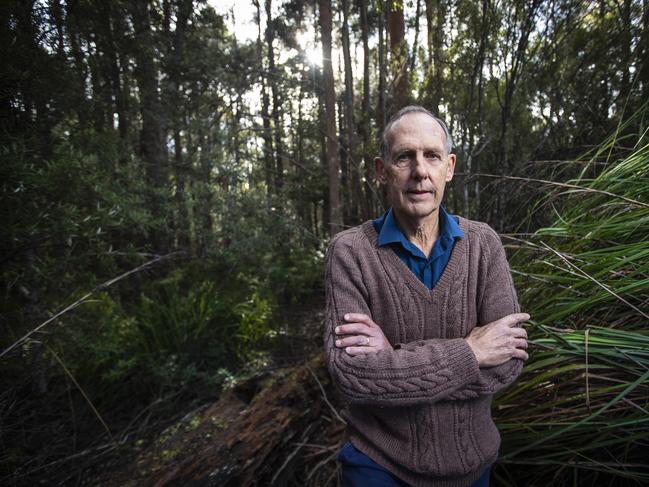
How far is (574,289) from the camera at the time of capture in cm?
152

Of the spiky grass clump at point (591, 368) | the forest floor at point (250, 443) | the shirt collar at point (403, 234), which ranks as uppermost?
the shirt collar at point (403, 234)

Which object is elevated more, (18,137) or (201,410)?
(18,137)

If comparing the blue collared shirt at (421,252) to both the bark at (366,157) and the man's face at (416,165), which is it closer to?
the man's face at (416,165)

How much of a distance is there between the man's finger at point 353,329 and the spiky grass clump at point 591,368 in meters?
0.77

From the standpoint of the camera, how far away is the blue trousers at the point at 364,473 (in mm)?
1307

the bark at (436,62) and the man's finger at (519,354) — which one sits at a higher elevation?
the bark at (436,62)

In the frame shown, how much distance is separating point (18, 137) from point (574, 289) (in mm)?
3362

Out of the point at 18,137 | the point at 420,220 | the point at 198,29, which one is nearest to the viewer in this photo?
the point at 420,220

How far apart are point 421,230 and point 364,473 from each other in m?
1.07

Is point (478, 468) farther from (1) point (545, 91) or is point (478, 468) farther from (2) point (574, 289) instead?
(1) point (545, 91)

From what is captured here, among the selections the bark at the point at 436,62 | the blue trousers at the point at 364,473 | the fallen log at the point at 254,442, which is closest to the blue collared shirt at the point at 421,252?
the blue trousers at the point at 364,473

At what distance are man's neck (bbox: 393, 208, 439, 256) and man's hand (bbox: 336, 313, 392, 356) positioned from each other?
1.45ft

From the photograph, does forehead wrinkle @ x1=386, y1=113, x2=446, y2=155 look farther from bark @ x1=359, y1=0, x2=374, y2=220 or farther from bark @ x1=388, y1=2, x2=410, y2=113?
bark @ x1=388, y1=2, x2=410, y2=113

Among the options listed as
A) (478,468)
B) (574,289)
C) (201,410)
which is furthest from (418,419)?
(201,410)
